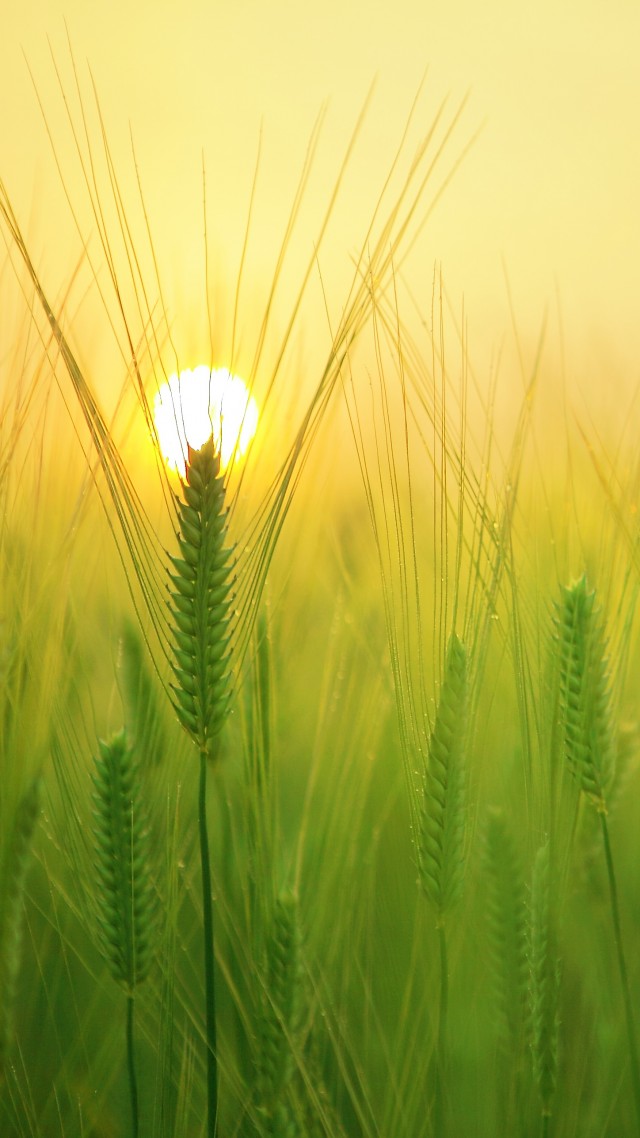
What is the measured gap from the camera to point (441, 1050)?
1.96 feet

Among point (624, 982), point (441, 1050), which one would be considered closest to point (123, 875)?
point (441, 1050)

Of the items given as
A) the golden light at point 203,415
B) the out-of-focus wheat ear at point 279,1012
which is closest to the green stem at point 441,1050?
the out-of-focus wheat ear at point 279,1012

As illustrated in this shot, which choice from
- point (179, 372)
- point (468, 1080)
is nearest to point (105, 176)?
point (179, 372)

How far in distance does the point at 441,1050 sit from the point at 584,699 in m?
0.29

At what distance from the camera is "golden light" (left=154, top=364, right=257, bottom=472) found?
22.0 inches

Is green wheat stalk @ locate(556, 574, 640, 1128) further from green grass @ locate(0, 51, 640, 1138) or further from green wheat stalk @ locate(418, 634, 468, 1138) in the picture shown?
green wheat stalk @ locate(418, 634, 468, 1138)

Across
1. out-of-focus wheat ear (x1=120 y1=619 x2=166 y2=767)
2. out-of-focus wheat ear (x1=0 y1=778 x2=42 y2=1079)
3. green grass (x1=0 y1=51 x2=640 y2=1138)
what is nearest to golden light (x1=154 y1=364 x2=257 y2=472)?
green grass (x1=0 y1=51 x2=640 y2=1138)

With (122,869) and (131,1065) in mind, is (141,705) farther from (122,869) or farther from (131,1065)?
(131,1065)

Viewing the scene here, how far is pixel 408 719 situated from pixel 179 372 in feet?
1.13

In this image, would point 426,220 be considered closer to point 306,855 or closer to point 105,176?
point 105,176

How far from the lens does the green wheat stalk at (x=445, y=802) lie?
56 cm

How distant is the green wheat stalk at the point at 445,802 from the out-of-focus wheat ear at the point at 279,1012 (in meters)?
0.10

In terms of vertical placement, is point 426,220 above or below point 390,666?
above

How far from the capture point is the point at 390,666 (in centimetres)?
68
